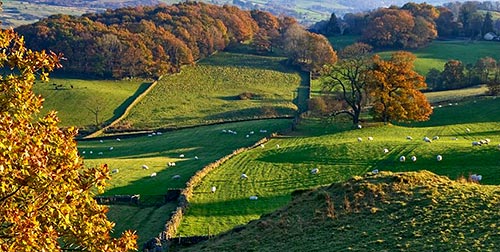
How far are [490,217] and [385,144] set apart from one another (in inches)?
1155

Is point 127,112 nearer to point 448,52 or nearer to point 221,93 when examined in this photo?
point 221,93

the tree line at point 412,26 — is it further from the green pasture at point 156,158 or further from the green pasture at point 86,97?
the green pasture at point 156,158

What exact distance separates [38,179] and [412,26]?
141341 mm

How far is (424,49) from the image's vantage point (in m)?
141

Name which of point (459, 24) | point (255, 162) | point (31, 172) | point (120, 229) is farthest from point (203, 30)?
point (31, 172)

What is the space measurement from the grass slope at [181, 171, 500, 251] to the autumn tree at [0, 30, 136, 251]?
11552 mm

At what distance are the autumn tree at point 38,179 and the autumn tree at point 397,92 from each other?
54.2 m

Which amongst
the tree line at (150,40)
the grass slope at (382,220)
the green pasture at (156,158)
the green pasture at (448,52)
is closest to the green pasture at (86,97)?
the tree line at (150,40)

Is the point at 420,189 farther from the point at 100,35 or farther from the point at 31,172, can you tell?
the point at 100,35

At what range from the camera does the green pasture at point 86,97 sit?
9275 cm

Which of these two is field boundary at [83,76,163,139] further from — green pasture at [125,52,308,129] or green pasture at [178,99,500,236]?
green pasture at [178,99,500,236]

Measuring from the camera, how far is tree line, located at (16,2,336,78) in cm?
11595

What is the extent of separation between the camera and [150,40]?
12388 centimetres

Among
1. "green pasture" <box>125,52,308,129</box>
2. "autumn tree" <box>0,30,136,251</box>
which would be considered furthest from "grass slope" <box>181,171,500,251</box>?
"green pasture" <box>125,52,308,129</box>
